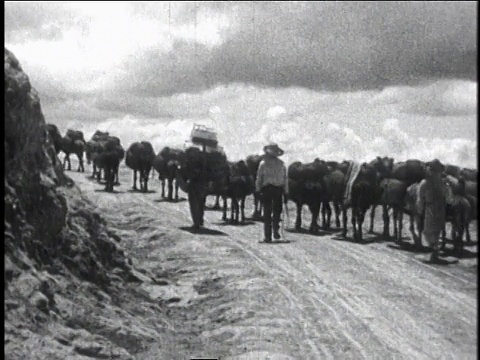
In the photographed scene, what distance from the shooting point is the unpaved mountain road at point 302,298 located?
7.48 meters

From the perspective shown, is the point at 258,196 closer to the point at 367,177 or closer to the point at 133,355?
the point at 367,177

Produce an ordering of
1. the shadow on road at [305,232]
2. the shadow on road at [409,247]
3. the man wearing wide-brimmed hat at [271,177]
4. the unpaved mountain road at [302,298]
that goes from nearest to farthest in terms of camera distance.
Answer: the unpaved mountain road at [302,298]
the man wearing wide-brimmed hat at [271,177]
the shadow on road at [409,247]
the shadow on road at [305,232]

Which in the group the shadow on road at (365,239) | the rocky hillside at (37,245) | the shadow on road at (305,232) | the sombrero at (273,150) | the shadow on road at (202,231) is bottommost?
the shadow on road at (365,239)

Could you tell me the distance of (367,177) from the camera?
16.9m

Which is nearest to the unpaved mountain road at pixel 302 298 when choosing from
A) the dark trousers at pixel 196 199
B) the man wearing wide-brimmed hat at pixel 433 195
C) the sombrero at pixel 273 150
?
the dark trousers at pixel 196 199

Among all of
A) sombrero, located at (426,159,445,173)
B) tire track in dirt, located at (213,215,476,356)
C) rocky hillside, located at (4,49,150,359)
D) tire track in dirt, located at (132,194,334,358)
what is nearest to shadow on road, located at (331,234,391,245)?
tire track in dirt, located at (213,215,476,356)

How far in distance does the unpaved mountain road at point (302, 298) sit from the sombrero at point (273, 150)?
6.99 feet

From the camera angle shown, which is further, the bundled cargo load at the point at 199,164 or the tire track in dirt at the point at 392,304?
the bundled cargo load at the point at 199,164

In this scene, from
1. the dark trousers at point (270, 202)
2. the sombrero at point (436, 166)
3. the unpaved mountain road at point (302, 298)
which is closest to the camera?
the unpaved mountain road at point (302, 298)

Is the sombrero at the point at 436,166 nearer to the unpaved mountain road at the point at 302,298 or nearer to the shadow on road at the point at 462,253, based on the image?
the unpaved mountain road at the point at 302,298

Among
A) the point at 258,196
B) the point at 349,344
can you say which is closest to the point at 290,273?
the point at 349,344

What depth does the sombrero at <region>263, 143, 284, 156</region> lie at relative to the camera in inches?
557

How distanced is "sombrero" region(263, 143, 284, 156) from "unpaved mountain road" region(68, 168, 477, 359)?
83.9 inches

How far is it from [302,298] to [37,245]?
164 inches
